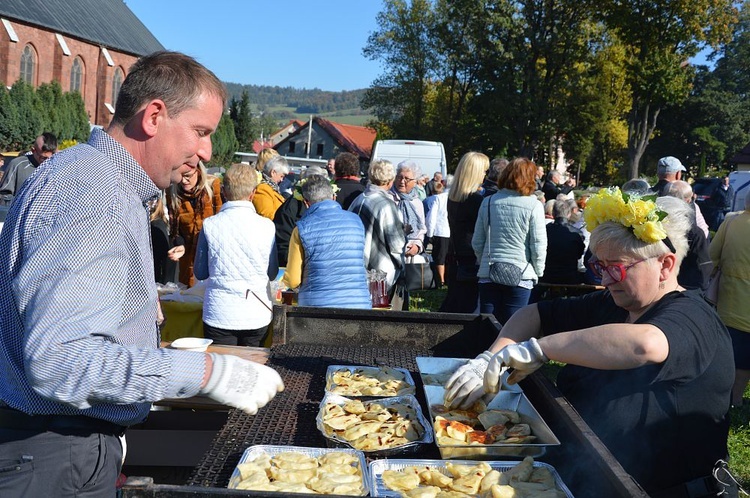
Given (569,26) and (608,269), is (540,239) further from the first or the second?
(569,26)

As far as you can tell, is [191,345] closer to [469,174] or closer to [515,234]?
[515,234]

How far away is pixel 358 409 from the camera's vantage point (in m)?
2.40

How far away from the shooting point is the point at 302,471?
1911 millimetres

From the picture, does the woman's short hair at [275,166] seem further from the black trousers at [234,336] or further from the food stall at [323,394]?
the food stall at [323,394]

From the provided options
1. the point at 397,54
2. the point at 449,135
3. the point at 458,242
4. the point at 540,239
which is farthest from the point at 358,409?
the point at 397,54

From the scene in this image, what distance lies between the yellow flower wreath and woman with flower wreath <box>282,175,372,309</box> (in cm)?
253

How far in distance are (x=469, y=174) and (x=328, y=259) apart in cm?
243

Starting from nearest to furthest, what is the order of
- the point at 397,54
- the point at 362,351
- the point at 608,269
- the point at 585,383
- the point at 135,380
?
the point at 135,380 < the point at 608,269 < the point at 585,383 < the point at 362,351 < the point at 397,54

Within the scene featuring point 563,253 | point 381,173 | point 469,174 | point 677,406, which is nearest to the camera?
point 677,406

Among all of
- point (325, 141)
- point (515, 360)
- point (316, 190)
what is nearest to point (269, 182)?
point (316, 190)

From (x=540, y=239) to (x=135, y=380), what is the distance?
A: 4588 mm

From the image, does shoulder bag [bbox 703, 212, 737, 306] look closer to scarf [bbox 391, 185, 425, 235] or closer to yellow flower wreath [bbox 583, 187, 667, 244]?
yellow flower wreath [bbox 583, 187, 667, 244]

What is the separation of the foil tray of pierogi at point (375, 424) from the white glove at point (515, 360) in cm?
26

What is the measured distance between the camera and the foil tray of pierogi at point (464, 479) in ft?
5.99
